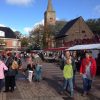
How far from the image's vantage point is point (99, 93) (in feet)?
47.8

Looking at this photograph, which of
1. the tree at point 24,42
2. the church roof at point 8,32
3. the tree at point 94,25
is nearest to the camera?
the tree at point 94,25

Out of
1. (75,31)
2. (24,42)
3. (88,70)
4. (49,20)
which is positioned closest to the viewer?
(88,70)

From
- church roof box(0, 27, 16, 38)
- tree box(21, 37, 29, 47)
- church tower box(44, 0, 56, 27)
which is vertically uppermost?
church tower box(44, 0, 56, 27)

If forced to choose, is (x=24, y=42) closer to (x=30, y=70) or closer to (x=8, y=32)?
(x=8, y=32)

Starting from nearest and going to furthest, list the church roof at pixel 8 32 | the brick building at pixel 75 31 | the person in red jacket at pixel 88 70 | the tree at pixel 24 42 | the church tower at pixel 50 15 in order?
the person in red jacket at pixel 88 70
the brick building at pixel 75 31
the church roof at pixel 8 32
the tree at pixel 24 42
the church tower at pixel 50 15

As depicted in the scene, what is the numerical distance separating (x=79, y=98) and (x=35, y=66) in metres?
8.07

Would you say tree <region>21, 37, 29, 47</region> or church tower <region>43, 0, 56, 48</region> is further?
tree <region>21, 37, 29, 47</region>

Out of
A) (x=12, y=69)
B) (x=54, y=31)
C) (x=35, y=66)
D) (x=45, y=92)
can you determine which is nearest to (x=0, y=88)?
(x=12, y=69)

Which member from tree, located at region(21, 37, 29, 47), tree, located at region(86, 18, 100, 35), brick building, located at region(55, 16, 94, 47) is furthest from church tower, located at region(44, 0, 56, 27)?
brick building, located at region(55, 16, 94, 47)

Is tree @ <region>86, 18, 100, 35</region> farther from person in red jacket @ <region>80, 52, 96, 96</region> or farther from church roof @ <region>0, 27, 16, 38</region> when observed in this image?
person in red jacket @ <region>80, 52, 96, 96</region>

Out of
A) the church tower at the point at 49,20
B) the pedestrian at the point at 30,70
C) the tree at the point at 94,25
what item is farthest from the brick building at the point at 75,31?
the pedestrian at the point at 30,70

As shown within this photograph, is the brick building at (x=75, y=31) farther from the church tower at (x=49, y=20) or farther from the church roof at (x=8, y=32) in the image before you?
the church roof at (x=8, y=32)

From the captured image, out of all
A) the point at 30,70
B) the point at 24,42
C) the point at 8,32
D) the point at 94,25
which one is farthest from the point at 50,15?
the point at 30,70

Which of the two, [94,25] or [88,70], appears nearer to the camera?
[88,70]
